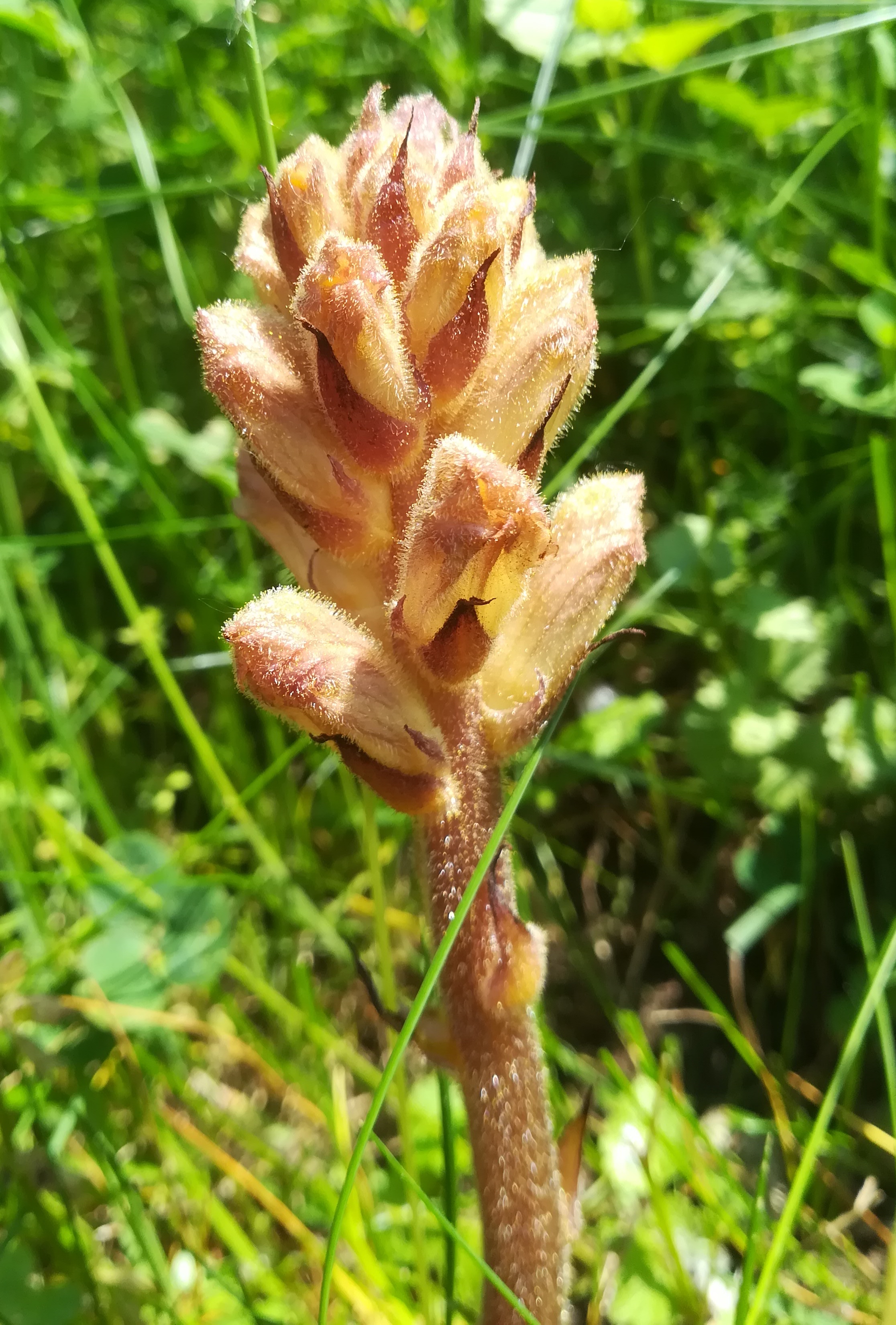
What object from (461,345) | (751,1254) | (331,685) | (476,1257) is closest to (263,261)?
(461,345)

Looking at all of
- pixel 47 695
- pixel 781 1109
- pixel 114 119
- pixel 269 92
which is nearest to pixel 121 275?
pixel 114 119

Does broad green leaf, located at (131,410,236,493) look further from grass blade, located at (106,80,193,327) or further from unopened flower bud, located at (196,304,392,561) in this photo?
unopened flower bud, located at (196,304,392,561)

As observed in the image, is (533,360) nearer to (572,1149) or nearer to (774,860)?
(572,1149)

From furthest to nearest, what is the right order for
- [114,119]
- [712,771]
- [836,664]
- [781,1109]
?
[114,119], [836,664], [712,771], [781,1109]

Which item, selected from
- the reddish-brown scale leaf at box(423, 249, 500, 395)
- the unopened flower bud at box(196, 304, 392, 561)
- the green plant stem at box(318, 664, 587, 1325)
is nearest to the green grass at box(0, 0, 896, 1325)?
the green plant stem at box(318, 664, 587, 1325)

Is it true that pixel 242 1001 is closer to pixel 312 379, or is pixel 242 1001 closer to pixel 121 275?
pixel 312 379

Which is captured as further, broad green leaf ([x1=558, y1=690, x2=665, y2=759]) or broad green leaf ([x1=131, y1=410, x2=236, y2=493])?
broad green leaf ([x1=131, y1=410, x2=236, y2=493])
